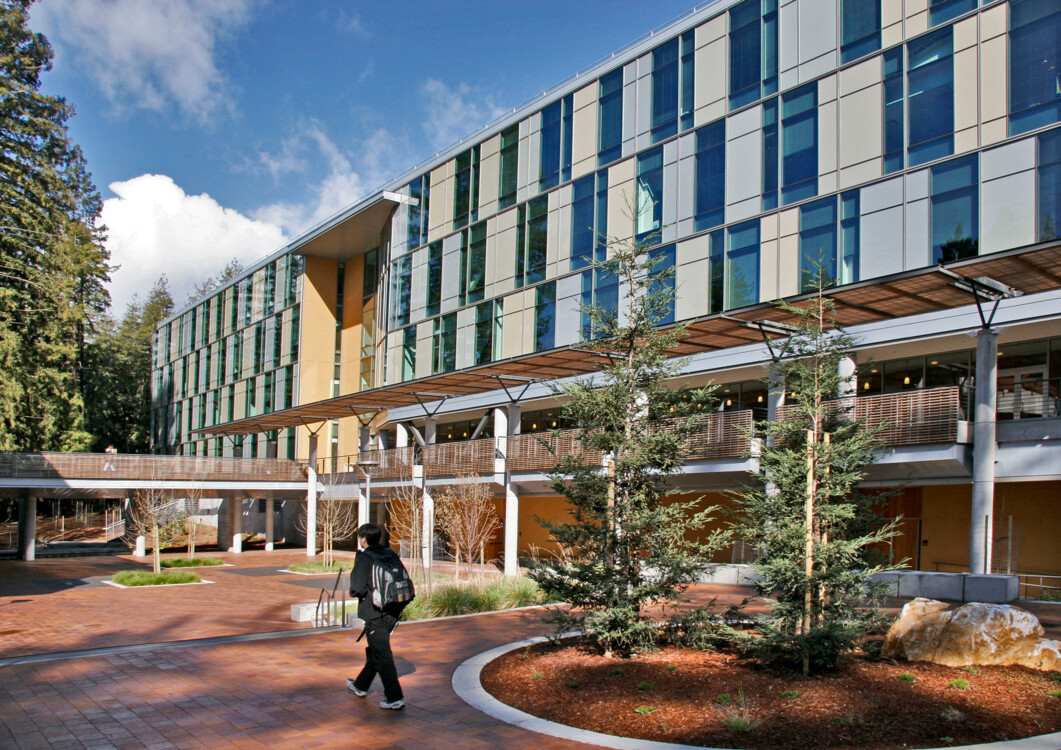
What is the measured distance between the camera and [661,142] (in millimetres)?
28953

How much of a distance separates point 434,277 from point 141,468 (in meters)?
15.7

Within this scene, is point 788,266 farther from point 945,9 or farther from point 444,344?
point 444,344

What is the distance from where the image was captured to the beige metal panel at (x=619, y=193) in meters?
29.7

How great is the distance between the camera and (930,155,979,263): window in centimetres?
2067

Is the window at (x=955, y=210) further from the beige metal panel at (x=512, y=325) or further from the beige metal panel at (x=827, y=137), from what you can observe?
the beige metal panel at (x=512, y=325)

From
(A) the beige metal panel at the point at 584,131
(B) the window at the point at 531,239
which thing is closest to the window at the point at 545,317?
(B) the window at the point at 531,239

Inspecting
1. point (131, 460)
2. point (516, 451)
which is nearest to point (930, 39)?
point (516, 451)

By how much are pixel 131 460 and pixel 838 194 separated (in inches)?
1209

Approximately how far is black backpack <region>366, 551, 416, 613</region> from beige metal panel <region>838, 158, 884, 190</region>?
19360 millimetres

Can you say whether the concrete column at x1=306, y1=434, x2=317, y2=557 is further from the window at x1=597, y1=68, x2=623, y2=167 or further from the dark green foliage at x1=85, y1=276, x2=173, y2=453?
the dark green foliage at x1=85, y1=276, x2=173, y2=453

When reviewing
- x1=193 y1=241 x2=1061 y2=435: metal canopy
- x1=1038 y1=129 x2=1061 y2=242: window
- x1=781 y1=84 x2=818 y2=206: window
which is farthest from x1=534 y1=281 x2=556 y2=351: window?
x1=1038 y1=129 x2=1061 y2=242: window

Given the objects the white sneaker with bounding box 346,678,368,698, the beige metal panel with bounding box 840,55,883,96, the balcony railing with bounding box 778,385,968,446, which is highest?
the beige metal panel with bounding box 840,55,883,96

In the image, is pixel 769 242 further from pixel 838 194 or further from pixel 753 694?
pixel 753 694

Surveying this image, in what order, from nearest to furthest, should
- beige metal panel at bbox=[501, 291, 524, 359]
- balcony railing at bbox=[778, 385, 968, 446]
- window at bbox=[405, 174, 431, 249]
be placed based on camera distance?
balcony railing at bbox=[778, 385, 968, 446]
beige metal panel at bbox=[501, 291, 524, 359]
window at bbox=[405, 174, 431, 249]
